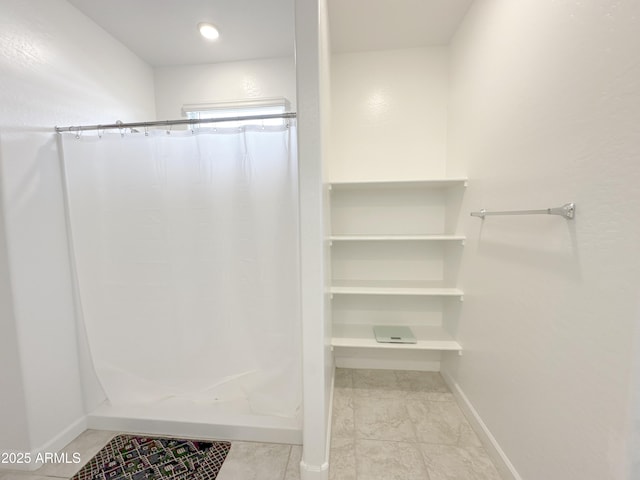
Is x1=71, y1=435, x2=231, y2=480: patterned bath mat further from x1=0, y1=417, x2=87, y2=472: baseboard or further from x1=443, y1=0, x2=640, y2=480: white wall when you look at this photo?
x1=443, y1=0, x2=640, y2=480: white wall

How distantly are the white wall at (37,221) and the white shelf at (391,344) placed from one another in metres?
1.58

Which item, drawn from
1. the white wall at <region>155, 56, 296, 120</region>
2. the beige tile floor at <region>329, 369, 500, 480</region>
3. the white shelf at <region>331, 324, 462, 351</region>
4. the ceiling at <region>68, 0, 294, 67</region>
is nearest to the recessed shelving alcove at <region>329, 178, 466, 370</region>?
the white shelf at <region>331, 324, 462, 351</region>

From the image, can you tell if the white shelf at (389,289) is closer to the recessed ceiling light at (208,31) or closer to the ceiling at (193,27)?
the ceiling at (193,27)

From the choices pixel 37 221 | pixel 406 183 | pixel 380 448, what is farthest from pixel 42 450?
pixel 406 183

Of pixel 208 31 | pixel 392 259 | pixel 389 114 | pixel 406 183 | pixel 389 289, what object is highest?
pixel 208 31

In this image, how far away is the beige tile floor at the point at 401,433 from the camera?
128 cm

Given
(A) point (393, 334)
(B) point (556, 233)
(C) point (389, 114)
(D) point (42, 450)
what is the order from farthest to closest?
(C) point (389, 114) < (A) point (393, 334) < (D) point (42, 450) < (B) point (556, 233)

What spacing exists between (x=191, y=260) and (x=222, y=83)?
1.58 metres

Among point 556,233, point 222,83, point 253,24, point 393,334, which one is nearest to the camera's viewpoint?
point 556,233

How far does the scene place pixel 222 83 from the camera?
2.16 meters

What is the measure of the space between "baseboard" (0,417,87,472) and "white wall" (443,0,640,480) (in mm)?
2311

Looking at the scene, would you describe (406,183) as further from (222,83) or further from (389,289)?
(222,83)

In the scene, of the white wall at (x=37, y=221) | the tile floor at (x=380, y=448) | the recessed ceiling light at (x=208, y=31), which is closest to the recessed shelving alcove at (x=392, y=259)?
the tile floor at (x=380, y=448)

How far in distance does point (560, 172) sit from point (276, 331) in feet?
4.84
